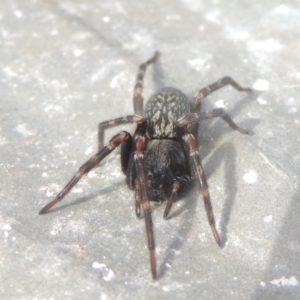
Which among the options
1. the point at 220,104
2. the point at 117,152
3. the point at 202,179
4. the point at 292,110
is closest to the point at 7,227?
the point at 117,152

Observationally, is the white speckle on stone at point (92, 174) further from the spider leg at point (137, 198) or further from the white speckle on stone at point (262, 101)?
the white speckle on stone at point (262, 101)

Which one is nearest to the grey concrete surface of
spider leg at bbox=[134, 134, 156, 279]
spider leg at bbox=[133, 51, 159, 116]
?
spider leg at bbox=[134, 134, 156, 279]

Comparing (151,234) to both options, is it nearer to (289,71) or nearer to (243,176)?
(243,176)

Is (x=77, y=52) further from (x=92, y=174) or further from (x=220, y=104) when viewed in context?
(x=92, y=174)

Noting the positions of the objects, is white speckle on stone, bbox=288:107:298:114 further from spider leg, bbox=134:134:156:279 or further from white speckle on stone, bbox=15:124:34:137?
white speckle on stone, bbox=15:124:34:137

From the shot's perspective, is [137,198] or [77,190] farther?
[77,190]

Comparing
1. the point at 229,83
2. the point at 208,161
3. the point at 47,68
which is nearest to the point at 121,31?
the point at 47,68

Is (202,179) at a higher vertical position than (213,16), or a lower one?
higher

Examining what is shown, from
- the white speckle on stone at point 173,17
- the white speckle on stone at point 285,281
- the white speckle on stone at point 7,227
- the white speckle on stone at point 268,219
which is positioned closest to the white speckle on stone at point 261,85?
the white speckle on stone at point 173,17
